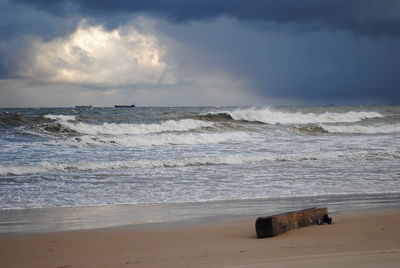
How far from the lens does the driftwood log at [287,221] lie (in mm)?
5781

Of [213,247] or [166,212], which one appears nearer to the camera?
[213,247]

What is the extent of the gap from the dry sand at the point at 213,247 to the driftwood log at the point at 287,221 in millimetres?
→ 97

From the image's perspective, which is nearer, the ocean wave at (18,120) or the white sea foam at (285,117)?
the ocean wave at (18,120)

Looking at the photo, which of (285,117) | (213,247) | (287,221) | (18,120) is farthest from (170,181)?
(285,117)

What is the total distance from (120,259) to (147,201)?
4399 mm

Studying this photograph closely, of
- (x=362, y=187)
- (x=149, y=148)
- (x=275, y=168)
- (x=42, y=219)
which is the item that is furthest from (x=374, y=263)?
(x=149, y=148)

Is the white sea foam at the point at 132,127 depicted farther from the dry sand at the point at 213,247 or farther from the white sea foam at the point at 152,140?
the dry sand at the point at 213,247

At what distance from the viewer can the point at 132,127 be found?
3122 cm

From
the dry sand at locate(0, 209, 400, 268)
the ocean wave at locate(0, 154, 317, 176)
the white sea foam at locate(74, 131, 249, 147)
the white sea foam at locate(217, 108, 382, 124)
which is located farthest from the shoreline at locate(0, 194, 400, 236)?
the white sea foam at locate(217, 108, 382, 124)

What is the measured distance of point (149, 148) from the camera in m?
20.6

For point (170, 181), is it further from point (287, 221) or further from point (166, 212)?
point (287, 221)

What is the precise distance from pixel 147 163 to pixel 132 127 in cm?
1622

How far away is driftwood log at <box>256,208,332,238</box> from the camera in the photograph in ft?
→ 19.0

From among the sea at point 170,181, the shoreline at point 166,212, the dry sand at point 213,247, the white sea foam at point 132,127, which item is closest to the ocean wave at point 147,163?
the sea at point 170,181
